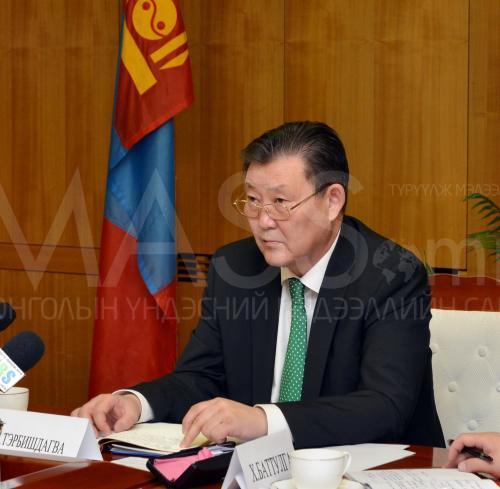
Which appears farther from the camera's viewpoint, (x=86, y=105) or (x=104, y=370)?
(x=86, y=105)

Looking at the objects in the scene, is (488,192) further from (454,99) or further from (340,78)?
(340,78)

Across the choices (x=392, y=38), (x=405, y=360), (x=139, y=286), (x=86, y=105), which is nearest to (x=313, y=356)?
(x=405, y=360)

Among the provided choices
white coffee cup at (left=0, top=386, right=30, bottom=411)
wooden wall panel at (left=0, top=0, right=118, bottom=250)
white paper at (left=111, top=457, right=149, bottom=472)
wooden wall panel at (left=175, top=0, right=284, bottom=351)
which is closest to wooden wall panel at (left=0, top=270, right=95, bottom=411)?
wooden wall panel at (left=0, top=0, right=118, bottom=250)

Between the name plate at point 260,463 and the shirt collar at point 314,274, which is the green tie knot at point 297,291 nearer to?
the shirt collar at point 314,274

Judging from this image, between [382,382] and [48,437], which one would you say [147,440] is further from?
[382,382]

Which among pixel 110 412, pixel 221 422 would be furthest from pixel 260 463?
pixel 110 412

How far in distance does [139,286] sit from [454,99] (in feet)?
5.47

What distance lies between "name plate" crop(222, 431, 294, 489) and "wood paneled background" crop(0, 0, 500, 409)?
2.59m

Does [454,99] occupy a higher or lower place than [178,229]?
higher

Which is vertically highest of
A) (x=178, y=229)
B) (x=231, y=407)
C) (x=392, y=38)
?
(x=392, y=38)

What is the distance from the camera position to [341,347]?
7.85 feet

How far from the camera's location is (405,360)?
7.46 ft

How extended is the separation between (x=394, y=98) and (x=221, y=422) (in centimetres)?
273

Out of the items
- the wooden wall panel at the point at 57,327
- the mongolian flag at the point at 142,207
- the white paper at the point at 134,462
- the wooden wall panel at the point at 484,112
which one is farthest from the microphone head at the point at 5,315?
the wooden wall panel at the point at 57,327
